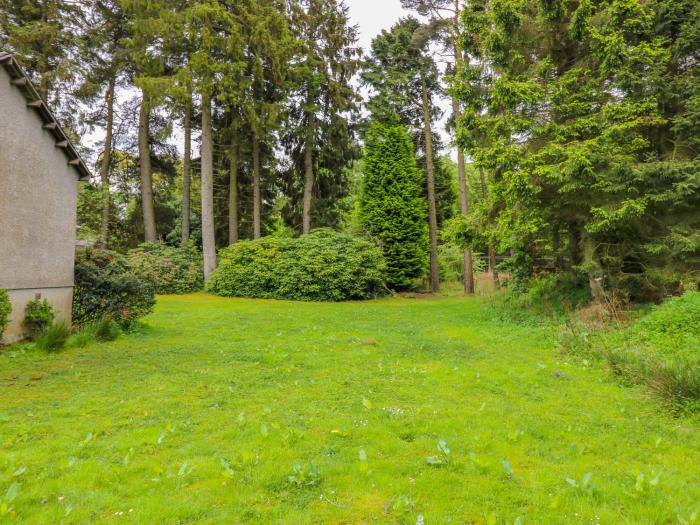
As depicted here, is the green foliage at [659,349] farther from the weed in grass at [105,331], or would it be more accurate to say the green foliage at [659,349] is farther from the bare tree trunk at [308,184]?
the bare tree trunk at [308,184]

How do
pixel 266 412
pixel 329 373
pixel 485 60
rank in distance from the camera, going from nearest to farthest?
pixel 266 412, pixel 329 373, pixel 485 60

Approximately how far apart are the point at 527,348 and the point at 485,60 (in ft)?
25.7

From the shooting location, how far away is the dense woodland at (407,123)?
29.1 ft

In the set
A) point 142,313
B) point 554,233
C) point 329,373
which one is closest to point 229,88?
point 142,313

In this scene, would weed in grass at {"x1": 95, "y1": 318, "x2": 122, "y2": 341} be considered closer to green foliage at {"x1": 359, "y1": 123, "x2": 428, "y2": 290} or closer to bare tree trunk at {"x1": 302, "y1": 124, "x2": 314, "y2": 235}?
green foliage at {"x1": 359, "y1": 123, "x2": 428, "y2": 290}

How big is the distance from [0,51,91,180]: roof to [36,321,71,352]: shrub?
377cm

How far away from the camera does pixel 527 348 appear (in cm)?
781

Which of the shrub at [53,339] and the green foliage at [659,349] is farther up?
the shrub at [53,339]

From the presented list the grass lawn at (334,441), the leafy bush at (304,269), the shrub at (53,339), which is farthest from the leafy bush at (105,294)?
the leafy bush at (304,269)

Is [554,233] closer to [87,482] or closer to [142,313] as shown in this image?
[142,313]

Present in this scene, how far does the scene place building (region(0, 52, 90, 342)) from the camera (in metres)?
7.43

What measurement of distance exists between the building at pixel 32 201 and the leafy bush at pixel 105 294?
0.26 m

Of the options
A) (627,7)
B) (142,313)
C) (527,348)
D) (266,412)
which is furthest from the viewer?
(142,313)

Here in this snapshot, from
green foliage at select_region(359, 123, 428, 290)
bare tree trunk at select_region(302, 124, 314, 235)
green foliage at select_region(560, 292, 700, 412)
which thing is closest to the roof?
green foliage at select_region(560, 292, 700, 412)
